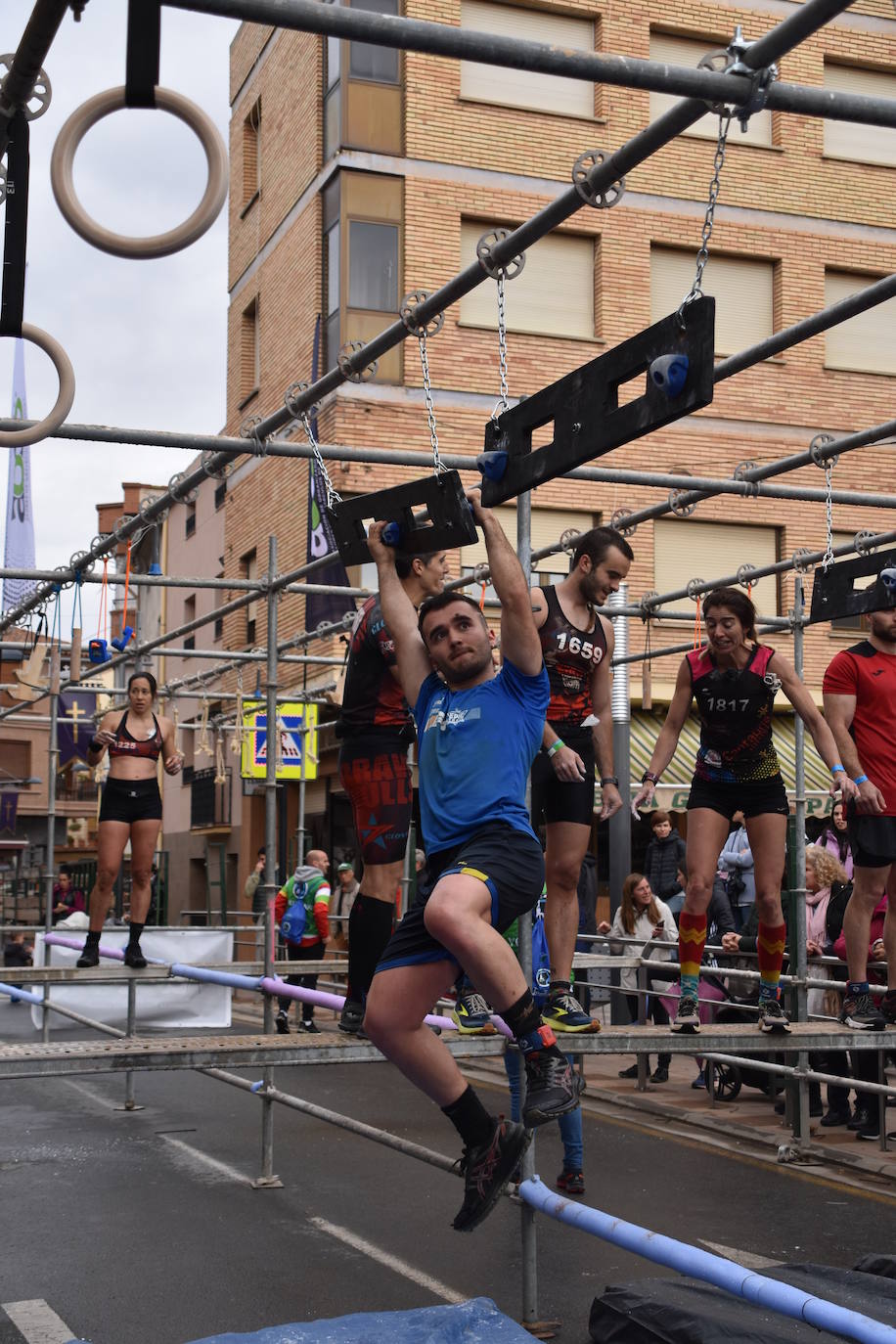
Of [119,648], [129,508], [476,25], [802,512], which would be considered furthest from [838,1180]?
[129,508]

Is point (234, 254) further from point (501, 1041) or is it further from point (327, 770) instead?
point (501, 1041)

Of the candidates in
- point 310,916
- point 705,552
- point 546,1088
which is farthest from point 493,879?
point 705,552

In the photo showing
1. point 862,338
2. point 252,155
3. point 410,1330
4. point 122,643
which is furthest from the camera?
point 252,155

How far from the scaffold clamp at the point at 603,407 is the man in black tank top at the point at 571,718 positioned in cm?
138

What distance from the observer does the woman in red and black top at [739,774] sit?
282 inches

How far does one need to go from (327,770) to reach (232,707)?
3558 mm

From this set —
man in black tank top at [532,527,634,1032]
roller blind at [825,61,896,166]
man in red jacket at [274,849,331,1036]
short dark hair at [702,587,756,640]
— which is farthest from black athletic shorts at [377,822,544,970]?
roller blind at [825,61,896,166]

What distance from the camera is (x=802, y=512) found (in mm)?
23141

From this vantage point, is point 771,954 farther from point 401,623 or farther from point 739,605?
point 401,623

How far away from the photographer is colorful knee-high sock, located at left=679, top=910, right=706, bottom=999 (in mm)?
7211

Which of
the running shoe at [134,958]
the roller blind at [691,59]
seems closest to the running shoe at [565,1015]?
the running shoe at [134,958]

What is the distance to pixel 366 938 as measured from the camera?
6.35 m

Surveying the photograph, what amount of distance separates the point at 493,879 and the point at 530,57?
2.35 meters

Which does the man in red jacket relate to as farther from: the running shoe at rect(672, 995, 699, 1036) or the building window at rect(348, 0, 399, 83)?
the building window at rect(348, 0, 399, 83)
